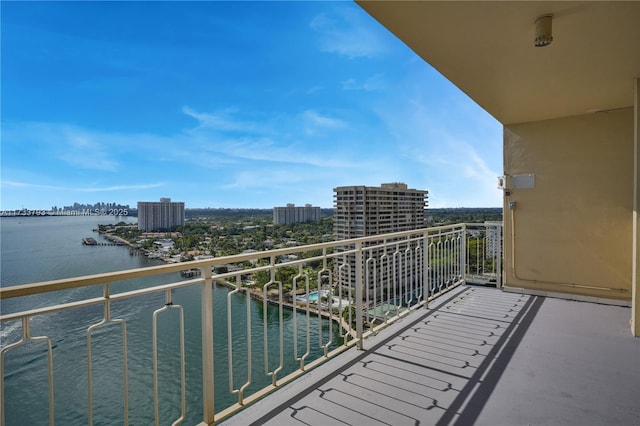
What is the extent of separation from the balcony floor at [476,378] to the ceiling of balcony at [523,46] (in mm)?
2548

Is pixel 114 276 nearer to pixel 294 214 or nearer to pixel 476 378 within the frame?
pixel 476 378

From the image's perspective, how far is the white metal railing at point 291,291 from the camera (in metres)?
1.43

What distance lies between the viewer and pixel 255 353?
13758mm

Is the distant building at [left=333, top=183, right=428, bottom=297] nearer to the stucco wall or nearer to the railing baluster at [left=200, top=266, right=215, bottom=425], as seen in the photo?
the stucco wall

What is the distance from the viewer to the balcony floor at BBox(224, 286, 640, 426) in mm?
1961

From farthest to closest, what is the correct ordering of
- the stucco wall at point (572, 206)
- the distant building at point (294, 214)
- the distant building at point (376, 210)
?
the distant building at point (294, 214) < the distant building at point (376, 210) < the stucco wall at point (572, 206)

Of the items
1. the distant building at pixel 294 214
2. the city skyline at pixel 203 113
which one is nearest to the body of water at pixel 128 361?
the distant building at pixel 294 214

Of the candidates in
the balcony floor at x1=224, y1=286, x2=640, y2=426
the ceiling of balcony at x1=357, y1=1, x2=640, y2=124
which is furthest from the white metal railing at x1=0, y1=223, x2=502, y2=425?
the ceiling of balcony at x1=357, y1=1, x2=640, y2=124

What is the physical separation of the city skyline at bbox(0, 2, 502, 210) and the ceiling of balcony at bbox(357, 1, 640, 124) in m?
10.1

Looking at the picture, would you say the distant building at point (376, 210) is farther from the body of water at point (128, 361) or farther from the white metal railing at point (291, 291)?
the body of water at point (128, 361)

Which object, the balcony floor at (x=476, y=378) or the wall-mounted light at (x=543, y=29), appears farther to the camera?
the wall-mounted light at (x=543, y=29)

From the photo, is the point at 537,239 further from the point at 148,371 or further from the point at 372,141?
the point at 372,141

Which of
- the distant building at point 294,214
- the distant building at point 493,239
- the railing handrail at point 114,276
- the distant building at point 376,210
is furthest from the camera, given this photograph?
the distant building at point 294,214

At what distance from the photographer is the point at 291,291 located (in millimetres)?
2570
